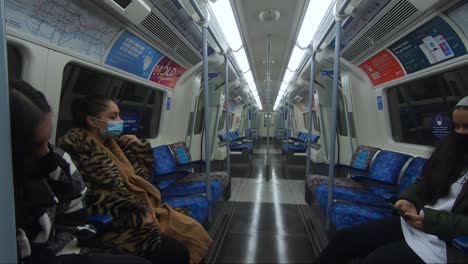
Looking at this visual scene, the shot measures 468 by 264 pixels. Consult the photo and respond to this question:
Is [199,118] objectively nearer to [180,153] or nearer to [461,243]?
[180,153]

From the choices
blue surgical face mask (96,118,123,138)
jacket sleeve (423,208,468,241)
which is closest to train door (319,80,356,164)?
jacket sleeve (423,208,468,241)

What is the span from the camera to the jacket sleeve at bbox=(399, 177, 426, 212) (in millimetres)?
1724

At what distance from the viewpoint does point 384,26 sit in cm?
292

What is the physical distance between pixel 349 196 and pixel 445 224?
1.75 m

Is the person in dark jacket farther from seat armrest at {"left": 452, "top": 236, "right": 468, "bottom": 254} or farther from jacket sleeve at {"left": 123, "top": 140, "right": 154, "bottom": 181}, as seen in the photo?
seat armrest at {"left": 452, "top": 236, "right": 468, "bottom": 254}

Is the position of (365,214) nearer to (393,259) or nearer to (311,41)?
(393,259)

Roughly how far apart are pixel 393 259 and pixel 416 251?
0.14 m

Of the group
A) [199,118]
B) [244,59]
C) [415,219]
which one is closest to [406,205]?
[415,219]

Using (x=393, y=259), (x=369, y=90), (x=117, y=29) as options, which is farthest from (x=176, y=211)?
(x=369, y=90)

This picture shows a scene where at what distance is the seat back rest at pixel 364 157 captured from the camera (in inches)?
157

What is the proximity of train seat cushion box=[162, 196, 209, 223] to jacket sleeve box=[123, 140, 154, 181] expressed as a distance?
528mm

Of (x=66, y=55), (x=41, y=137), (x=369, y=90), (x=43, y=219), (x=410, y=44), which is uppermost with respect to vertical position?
(x=410, y=44)

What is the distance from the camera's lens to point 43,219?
1014 mm

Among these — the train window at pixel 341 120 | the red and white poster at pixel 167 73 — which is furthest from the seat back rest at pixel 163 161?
the train window at pixel 341 120
